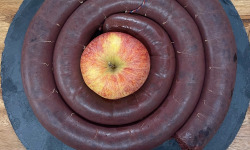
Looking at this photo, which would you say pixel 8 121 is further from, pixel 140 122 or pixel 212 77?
pixel 212 77

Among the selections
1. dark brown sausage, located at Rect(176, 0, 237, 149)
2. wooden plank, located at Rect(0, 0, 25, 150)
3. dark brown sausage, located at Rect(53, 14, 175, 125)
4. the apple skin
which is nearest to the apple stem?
the apple skin

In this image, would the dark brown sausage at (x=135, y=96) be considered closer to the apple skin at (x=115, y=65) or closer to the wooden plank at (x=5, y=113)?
the apple skin at (x=115, y=65)

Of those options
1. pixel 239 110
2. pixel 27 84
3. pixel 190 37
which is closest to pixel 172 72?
pixel 190 37

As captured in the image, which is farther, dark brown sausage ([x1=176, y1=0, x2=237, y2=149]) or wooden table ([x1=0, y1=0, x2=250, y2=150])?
wooden table ([x1=0, y1=0, x2=250, y2=150])

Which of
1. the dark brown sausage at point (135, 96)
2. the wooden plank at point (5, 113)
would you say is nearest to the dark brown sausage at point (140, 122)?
the dark brown sausage at point (135, 96)

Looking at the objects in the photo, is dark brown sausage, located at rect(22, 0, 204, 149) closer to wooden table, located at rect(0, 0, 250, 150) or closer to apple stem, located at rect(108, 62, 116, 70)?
apple stem, located at rect(108, 62, 116, 70)

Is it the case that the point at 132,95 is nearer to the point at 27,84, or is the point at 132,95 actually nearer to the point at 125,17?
the point at 125,17
